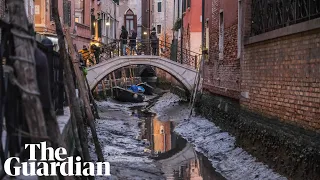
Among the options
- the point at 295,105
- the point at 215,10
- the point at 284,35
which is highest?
the point at 215,10

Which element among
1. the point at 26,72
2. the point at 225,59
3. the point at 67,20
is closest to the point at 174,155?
the point at 225,59

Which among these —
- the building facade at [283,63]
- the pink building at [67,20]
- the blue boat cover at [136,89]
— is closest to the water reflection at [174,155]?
the building facade at [283,63]

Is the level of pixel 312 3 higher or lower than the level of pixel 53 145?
higher

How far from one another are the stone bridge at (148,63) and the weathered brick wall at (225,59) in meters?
5.14

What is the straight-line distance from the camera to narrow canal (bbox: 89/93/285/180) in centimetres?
1098

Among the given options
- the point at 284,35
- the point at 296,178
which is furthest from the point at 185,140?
the point at 296,178

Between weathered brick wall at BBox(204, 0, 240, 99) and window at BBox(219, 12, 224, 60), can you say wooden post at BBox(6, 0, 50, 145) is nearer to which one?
weathered brick wall at BBox(204, 0, 240, 99)

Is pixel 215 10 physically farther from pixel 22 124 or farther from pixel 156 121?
pixel 22 124

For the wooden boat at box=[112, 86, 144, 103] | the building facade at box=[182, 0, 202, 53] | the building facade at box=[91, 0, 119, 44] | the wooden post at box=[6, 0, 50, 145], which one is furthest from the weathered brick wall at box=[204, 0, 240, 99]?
the building facade at box=[91, 0, 119, 44]

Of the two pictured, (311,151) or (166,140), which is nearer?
(311,151)

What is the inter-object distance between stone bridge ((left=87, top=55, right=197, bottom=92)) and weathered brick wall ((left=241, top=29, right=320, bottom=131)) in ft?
44.5

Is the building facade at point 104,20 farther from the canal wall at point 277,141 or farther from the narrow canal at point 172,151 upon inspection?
the canal wall at point 277,141

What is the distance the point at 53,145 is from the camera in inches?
157

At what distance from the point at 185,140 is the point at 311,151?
9.45 metres
